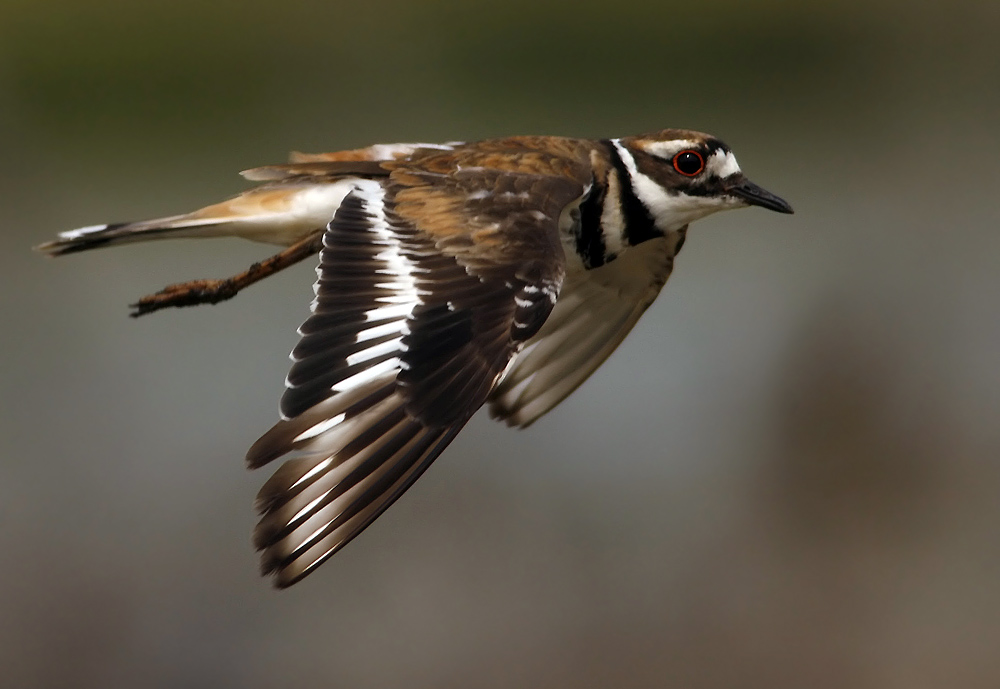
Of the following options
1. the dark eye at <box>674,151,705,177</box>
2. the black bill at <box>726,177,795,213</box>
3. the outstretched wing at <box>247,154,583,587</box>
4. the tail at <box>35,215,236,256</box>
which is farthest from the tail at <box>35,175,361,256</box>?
the black bill at <box>726,177,795,213</box>

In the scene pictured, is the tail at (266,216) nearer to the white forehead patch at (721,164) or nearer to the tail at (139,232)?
the tail at (139,232)

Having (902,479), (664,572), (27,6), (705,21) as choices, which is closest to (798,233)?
(705,21)

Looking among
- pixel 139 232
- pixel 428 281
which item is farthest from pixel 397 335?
pixel 139 232

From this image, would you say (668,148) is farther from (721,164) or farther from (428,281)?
(428,281)

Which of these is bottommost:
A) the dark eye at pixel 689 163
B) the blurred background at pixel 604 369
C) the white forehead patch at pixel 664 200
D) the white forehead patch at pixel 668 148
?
the blurred background at pixel 604 369

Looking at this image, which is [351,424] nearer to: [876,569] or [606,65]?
[876,569]

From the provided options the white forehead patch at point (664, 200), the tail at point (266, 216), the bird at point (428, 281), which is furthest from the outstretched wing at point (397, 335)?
the white forehead patch at point (664, 200)
